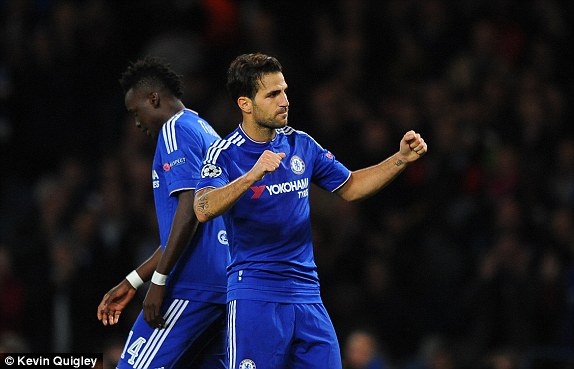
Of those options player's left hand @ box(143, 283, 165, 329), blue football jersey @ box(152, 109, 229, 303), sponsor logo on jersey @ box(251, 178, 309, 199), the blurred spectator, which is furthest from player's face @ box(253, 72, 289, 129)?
the blurred spectator

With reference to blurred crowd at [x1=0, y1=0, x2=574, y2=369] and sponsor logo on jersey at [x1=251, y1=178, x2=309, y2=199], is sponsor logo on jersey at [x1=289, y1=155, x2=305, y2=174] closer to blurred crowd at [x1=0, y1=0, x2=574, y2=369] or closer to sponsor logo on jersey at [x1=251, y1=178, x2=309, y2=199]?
sponsor logo on jersey at [x1=251, y1=178, x2=309, y2=199]

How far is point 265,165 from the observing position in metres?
5.68

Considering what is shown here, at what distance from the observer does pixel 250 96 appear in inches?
247

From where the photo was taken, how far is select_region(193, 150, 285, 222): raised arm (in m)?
5.69

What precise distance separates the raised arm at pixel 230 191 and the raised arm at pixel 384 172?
933 mm

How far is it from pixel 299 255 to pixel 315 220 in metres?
5.79

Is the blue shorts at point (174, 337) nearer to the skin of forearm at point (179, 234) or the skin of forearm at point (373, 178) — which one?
the skin of forearm at point (179, 234)

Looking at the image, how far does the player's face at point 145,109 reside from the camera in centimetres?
693

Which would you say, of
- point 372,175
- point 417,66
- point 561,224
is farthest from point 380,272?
point 372,175

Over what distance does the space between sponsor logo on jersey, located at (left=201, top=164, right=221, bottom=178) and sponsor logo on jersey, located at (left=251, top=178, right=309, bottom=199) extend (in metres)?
0.21

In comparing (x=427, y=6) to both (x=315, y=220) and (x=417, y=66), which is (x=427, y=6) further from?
(x=315, y=220)

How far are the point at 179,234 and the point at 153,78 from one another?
116 cm

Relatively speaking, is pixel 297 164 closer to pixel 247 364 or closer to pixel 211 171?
pixel 211 171

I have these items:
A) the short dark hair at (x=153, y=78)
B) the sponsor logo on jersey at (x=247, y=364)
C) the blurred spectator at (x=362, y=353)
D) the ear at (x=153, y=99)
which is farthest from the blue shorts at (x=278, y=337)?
the blurred spectator at (x=362, y=353)
